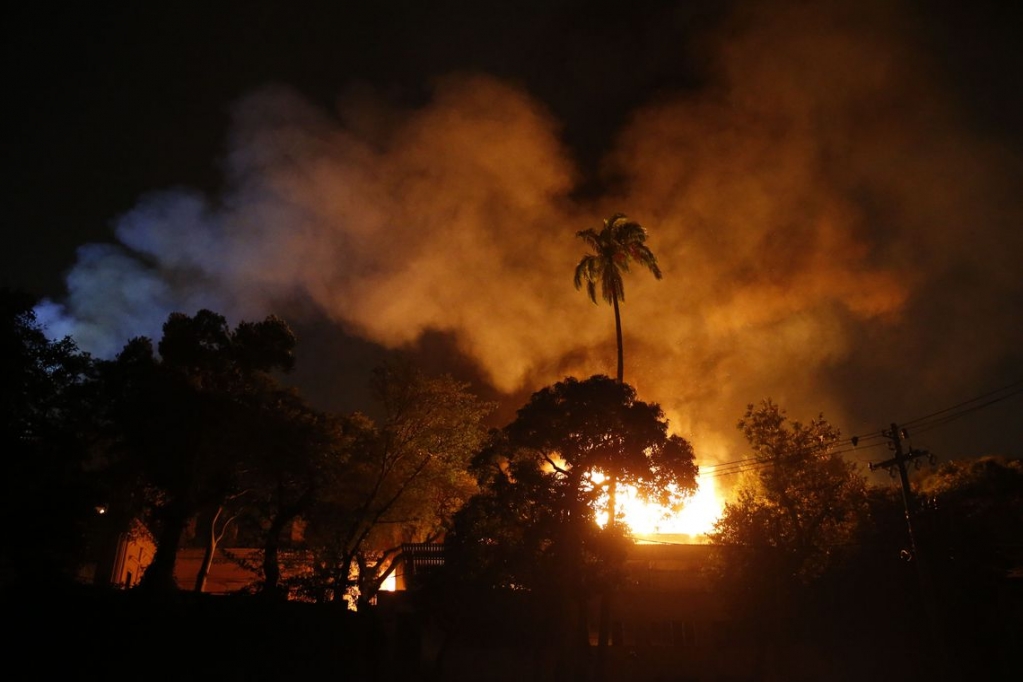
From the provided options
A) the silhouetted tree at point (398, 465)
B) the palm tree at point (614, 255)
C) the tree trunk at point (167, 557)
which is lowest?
the tree trunk at point (167, 557)

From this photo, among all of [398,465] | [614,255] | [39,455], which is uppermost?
[614,255]

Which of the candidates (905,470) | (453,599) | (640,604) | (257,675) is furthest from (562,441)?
(905,470)

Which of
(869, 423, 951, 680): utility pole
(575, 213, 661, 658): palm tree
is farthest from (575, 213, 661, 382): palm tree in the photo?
(869, 423, 951, 680): utility pole

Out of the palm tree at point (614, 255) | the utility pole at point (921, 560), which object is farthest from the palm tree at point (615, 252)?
the utility pole at point (921, 560)

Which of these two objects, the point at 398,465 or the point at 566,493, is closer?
the point at 566,493

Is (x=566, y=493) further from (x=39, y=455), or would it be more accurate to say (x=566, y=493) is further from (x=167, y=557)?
(x=39, y=455)

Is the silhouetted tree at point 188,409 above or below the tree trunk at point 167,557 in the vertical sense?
above

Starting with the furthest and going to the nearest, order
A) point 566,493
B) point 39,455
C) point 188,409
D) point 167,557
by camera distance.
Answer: point 566,493 → point 188,409 → point 167,557 → point 39,455

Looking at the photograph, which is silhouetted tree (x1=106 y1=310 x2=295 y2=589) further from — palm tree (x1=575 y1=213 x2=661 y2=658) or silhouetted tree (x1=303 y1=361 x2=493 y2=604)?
palm tree (x1=575 y1=213 x2=661 y2=658)

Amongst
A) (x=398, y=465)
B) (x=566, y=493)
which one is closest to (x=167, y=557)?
(x=398, y=465)

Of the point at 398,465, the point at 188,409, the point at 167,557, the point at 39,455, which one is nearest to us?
the point at 39,455

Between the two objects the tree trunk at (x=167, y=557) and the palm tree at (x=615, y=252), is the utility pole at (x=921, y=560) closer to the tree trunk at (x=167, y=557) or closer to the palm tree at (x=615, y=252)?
the palm tree at (x=615, y=252)

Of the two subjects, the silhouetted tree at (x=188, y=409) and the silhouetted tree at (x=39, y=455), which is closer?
Answer: the silhouetted tree at (x=39, y=455)

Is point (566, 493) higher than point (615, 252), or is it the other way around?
point (615, 252)
